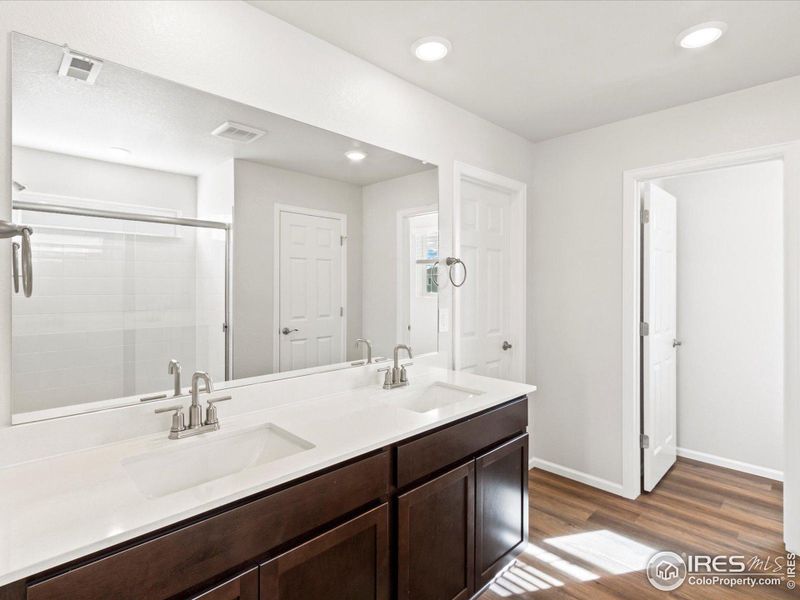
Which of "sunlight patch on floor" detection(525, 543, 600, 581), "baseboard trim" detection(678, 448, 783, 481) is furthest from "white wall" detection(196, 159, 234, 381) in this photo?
"baseboard trim" detection(678, 448, 783, 481)

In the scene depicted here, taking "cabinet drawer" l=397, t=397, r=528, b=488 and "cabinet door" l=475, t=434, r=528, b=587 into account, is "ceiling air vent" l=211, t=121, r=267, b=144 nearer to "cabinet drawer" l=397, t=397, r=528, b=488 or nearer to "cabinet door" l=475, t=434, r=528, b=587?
"cabinet drawer" l=397, t=397, r=528, b=488

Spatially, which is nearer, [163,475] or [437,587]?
[163,475]

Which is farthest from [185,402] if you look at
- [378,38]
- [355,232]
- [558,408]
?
[558,408]

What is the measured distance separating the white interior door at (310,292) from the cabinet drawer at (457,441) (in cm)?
63

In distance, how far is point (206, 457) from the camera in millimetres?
1387

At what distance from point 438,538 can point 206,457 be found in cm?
90

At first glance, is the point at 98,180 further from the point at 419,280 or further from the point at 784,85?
the point at 784,85

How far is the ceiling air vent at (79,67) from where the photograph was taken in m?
1.28

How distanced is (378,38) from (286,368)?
4.84 ft

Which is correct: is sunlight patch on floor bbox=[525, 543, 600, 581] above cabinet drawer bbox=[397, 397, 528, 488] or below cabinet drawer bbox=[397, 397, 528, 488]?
below

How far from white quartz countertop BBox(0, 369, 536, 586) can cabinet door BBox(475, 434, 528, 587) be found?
0.33 meters

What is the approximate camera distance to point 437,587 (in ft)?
5.39

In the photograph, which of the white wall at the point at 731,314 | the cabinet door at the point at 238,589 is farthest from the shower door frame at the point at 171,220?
the white wall at the point at 731,314

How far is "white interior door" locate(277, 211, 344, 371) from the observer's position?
1816 millimetres
